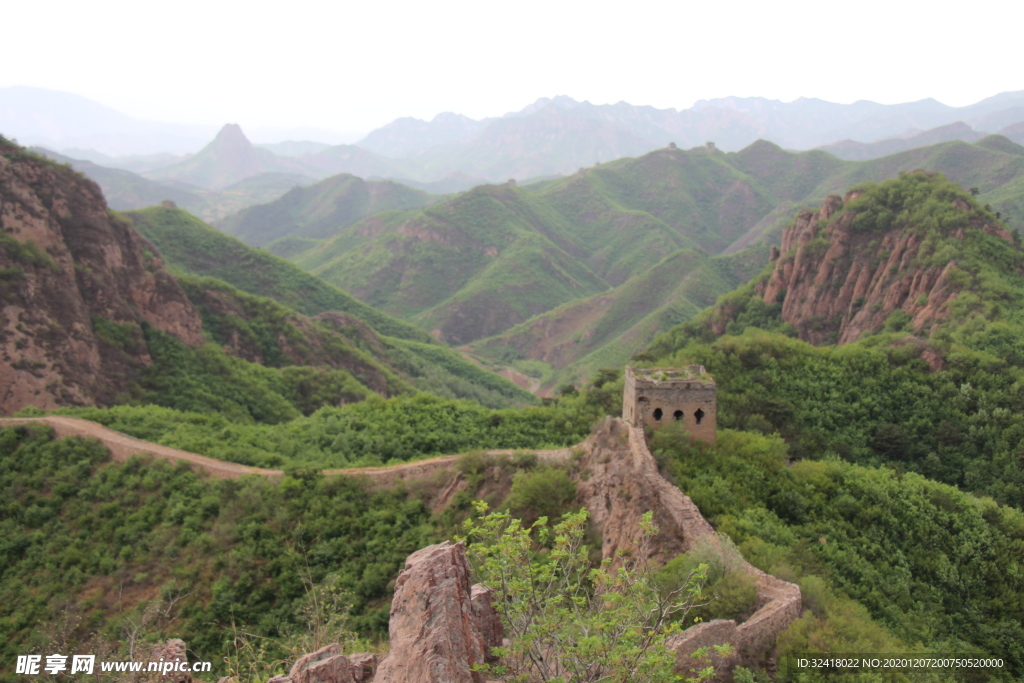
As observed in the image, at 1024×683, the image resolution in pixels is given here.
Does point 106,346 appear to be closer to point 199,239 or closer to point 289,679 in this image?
point 289,679

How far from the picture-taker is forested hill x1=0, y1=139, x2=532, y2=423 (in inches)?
1556

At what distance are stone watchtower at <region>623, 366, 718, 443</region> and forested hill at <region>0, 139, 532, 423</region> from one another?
3273 cm

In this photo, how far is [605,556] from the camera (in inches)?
754

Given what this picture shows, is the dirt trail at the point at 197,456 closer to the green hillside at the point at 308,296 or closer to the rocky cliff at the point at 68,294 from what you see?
the rocky cliff at the point at 68,294

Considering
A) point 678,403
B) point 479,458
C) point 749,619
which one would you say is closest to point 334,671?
point 749,619

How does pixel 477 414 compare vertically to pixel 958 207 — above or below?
below

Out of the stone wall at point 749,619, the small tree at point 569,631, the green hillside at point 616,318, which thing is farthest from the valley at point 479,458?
the green hillside at point 616,318

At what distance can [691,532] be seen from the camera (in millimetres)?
17719

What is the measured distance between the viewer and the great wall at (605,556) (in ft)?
30.1

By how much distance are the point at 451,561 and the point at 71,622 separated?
2121 centimetres

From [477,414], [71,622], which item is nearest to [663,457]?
[477,414]

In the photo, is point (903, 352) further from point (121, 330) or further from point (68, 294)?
point (68, 294)

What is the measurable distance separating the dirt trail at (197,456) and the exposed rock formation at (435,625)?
55.8 feet

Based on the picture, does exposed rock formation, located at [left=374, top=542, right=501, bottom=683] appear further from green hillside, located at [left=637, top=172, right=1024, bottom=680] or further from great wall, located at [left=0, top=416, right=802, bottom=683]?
green hillside, located at [left=637, top=172, right=1024, bottom=680]
